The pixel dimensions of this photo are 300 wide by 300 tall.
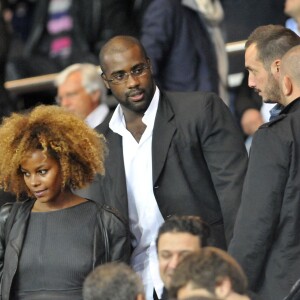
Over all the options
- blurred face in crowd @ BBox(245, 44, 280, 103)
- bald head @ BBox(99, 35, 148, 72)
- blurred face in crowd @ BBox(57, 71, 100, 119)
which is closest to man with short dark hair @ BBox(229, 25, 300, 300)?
blurred face in crowd @ BBox(245, 44, 280, 103)

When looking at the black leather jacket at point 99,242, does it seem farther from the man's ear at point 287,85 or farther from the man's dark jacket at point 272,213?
the man's ear at point 287,85

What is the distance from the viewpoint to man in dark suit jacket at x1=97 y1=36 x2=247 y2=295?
751 centimetres

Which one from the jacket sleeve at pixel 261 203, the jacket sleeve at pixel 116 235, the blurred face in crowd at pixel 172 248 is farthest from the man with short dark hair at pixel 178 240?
the jacket sleeve at pixel 116 235

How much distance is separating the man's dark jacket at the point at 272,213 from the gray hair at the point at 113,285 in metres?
1.22

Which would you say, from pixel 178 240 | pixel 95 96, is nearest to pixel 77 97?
pixel 95 96

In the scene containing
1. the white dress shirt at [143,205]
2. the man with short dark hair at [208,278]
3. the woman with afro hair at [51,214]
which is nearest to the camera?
the man with short dark hair at [208,278]

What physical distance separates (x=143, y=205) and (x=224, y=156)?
514mm

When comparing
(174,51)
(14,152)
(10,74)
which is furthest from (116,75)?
(10,74)

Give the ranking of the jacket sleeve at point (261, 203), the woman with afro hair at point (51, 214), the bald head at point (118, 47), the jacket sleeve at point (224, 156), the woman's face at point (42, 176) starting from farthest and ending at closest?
the bald head at point (118, 47) < the jacket sleeve at point (224, 156) < the woman's face at point (42, 176) < the woman with afro hair at point (51, 214) < the jacket sleeve at point (261, 203)

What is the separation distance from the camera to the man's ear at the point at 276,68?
718cm

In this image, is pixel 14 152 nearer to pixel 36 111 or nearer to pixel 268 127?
pixel 36 111

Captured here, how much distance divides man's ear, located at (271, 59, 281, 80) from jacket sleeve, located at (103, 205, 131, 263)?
1062 mm

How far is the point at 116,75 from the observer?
25.4 ft

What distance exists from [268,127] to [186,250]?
0.79 m
